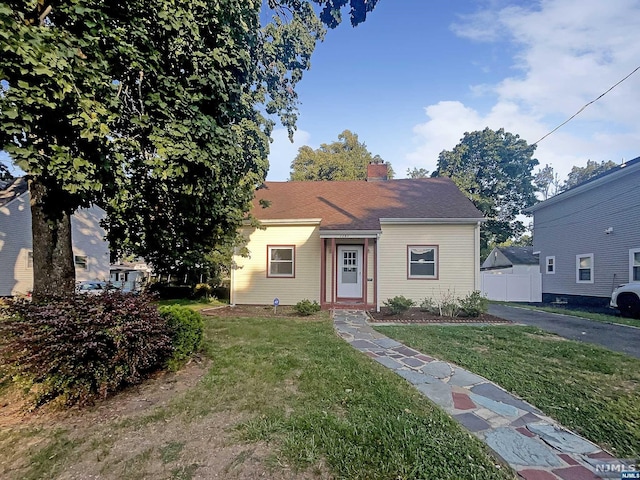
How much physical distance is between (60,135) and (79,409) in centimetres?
324

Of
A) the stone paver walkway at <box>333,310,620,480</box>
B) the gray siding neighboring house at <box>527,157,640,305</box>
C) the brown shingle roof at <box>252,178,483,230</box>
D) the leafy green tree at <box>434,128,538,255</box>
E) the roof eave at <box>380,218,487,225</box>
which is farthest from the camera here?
the leafy green tree at <box>434,128,538,255</box>

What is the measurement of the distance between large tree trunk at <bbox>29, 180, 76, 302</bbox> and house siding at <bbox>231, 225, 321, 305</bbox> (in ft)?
21.2

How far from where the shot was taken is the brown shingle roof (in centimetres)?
1063

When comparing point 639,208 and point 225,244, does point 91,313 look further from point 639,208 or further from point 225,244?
point 639,208

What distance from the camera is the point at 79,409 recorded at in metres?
3.15

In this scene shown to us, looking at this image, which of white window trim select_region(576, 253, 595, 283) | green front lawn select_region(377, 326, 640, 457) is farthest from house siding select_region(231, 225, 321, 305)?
white window trim select_region(576, 253, 595, 283)

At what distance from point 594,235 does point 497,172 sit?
42.5ft

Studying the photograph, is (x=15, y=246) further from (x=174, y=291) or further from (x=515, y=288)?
(x=515, y=288)

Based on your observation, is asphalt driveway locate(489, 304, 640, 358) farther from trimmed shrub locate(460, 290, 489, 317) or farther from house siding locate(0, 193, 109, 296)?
house siding locate(0, 193, 109, 296)

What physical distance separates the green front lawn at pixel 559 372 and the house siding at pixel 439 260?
322cm

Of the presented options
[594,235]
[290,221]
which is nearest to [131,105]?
[290,221]

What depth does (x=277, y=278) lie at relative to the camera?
35.9 ft

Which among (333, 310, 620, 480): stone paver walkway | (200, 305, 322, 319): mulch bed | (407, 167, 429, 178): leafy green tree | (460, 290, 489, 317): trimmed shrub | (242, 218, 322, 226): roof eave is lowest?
(200, 305, 322, 319): mulch bed

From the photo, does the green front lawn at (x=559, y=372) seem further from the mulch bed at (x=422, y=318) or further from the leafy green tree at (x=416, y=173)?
the leafy green tree at (x=416, y=173)
